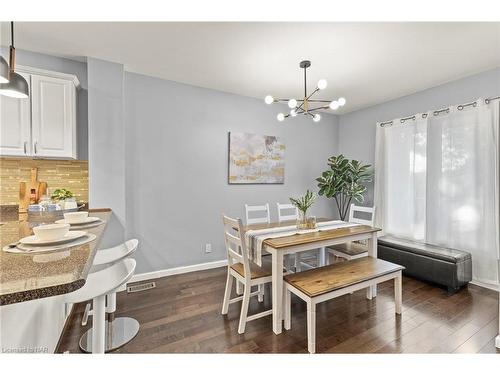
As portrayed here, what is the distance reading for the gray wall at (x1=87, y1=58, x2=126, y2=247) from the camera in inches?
101

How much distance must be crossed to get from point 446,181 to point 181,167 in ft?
11.6

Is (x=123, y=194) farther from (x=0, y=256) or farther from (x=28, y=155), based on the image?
(x=0, y=256)

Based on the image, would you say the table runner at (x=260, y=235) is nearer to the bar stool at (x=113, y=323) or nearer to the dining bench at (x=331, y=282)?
the dining bench at (x=331, y=282)

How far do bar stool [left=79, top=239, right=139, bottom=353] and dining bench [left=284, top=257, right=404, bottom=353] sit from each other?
132cm

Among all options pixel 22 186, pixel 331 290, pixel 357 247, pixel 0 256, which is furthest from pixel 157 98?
pixel 357 247

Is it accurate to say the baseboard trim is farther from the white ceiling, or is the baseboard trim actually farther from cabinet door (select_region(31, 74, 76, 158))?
the white ceiling

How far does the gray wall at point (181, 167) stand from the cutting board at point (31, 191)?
82cm

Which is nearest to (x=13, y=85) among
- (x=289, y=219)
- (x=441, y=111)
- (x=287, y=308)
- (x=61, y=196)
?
(x=61, y=196)

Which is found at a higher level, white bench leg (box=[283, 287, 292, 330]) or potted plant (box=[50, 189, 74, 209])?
potted plant (box=[50, 189, 74, 209])

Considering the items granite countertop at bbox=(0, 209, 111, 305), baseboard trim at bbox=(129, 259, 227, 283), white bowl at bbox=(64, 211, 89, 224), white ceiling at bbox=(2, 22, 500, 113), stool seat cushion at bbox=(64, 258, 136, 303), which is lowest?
baseboard trim at bbox=(129, 259, 227, 283)

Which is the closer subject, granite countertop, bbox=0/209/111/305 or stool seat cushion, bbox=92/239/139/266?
granite countertop, bbox=0/209/111/305

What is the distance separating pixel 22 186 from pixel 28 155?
369 mm

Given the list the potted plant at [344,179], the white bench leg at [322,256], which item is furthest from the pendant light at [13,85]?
the potted plant at [344,179]

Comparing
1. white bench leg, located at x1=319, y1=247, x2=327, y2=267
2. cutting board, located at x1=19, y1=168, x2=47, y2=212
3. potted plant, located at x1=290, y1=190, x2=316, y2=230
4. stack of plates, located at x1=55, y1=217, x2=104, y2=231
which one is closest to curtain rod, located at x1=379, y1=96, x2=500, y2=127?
potted plant, located at x1=290, y1=190, x2=316, y2=230
